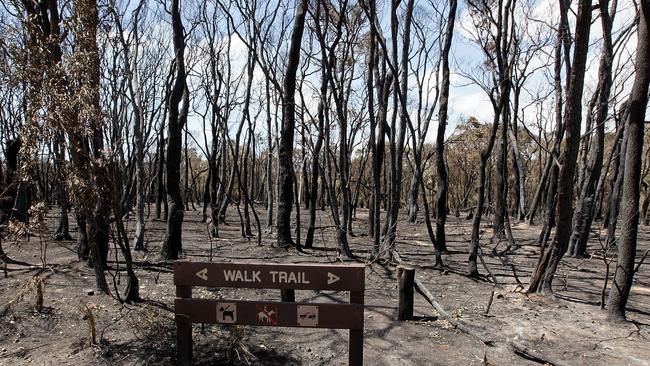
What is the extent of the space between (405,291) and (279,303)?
246 cm

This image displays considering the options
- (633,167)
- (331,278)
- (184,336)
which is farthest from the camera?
(633,167)

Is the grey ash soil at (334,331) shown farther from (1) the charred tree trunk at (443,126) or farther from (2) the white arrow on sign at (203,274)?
(1) the charred tree trunk at (443,126)

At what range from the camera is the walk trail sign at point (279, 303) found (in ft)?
12.9

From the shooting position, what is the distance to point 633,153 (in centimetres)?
579

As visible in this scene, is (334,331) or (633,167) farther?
(633,167)

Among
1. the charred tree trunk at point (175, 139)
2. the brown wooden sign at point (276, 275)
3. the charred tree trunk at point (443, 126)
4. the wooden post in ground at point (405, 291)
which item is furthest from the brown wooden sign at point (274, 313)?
the charred tree trunk at point (443, 126)

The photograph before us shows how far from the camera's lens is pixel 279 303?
3988 mm

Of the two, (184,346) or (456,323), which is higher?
(184,346)

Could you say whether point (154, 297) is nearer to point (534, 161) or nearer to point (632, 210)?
point (632, 210)

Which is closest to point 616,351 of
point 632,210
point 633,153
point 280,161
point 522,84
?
point 632,210

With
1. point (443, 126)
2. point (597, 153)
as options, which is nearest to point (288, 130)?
point (443, 126)

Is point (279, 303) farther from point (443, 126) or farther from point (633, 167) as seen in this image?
point (443, 126)

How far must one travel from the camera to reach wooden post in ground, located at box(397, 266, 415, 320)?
5.86m

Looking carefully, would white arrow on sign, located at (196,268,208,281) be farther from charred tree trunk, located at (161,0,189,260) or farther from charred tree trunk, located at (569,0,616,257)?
charred tree trunk, located at (569,0,616,257)
